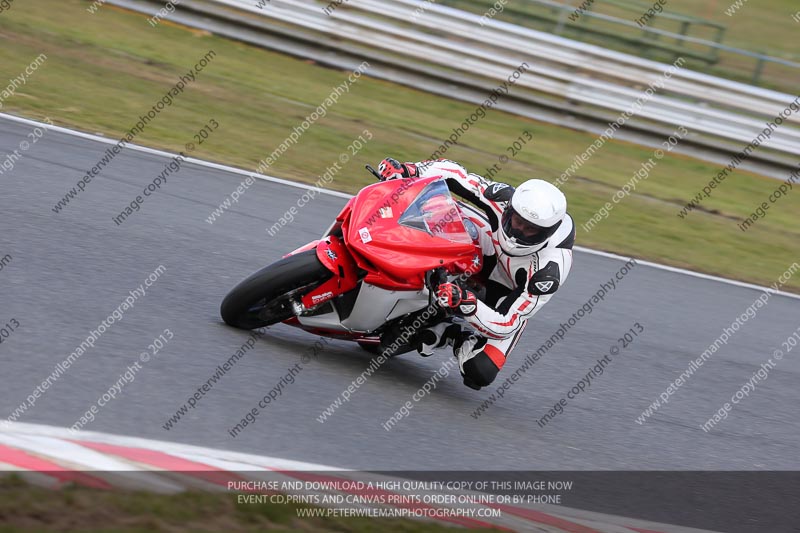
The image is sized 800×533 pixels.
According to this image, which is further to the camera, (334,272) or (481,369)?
(481,369)

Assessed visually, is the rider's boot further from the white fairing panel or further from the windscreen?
the windscreen

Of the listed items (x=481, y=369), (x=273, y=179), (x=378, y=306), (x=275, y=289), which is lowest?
(x=273, y=179)

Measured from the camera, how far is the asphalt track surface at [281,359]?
516cm

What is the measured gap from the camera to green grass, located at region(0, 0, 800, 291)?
449 inches

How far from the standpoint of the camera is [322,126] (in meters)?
13.3

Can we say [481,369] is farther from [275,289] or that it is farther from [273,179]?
[273,179]

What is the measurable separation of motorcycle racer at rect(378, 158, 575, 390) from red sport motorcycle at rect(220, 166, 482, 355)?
0.20 meters

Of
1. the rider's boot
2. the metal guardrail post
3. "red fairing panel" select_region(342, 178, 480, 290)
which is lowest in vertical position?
the metal guardrail post

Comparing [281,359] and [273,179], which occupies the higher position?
[281,359]

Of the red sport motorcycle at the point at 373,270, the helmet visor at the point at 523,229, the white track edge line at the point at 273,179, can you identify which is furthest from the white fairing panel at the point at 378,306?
the white track edge line at the point at 273,179

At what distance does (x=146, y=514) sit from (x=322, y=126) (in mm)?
10017

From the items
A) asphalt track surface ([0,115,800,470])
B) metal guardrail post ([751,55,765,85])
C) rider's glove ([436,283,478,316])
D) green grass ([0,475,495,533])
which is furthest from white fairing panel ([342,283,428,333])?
metal guardrail post ([751,55,765,85])

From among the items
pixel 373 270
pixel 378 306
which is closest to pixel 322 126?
pixel 378 306

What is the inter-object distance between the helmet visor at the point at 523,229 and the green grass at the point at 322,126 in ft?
14.8
